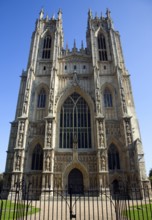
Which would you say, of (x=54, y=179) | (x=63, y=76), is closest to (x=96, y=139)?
(x=54, y=179)

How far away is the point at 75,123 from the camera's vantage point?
2570 cm

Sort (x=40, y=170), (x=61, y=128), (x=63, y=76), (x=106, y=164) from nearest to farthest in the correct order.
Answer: (x=106, y=164), (x=40, y=170), (x=61, y=128), (x=63, y=76)

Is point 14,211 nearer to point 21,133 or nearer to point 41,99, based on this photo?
point 21,133

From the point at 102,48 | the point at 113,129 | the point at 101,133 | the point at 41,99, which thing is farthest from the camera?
the point at 102,48

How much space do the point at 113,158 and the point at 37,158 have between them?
1019 centimetres

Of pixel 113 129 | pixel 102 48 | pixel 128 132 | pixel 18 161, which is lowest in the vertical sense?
pixel 18 161

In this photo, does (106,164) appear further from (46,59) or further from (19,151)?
(46,59)

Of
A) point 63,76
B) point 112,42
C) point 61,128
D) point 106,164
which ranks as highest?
point 112,42

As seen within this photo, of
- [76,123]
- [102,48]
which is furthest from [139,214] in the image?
[102,48]

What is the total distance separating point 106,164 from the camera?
69.1ft

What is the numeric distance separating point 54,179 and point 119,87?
15874 mm

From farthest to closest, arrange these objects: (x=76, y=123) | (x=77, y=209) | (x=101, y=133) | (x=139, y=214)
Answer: (x=76, y=123) < (x=101, y=133) < (x=77, y=209) < (x=139, y=214)

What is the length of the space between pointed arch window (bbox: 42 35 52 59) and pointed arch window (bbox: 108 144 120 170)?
2028cm

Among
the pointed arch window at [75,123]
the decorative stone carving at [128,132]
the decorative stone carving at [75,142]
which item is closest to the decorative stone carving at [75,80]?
the pointed arch window at [75,123]
